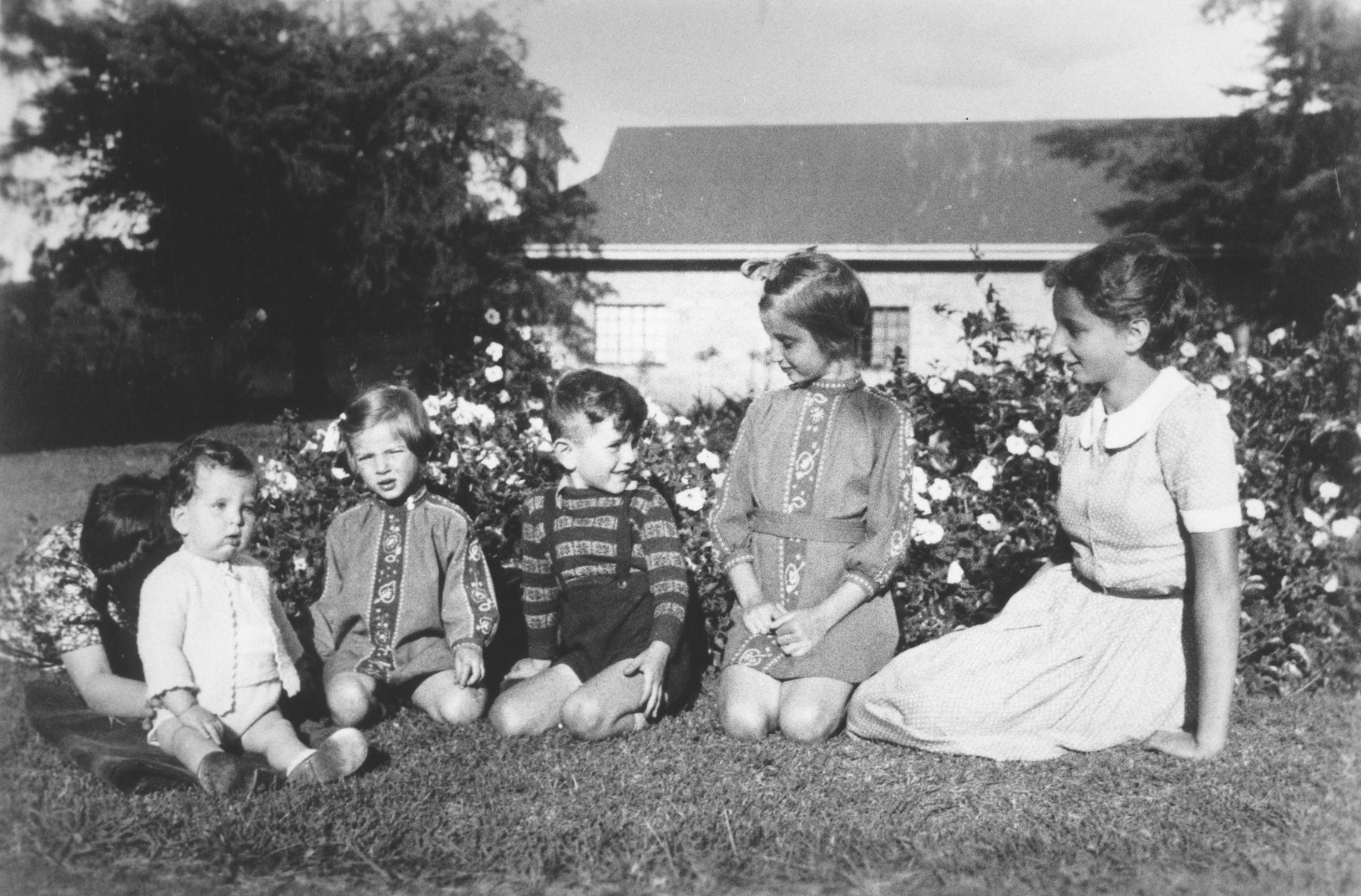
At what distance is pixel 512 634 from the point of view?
4484mm

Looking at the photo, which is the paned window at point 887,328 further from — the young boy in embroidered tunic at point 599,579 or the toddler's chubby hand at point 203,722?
the toddler's chubby hand at point 203,722

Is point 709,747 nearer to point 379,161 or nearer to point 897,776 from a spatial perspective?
point 897,776

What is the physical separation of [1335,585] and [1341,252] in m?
9.91

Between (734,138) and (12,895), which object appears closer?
(12,895)

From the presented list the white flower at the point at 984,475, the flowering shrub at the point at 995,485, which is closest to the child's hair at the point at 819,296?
the flowering shrub at the point at 995,485

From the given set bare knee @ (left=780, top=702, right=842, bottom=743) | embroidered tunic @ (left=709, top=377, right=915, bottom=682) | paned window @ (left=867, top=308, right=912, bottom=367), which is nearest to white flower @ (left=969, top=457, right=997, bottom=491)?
embroidered tunic @ (left=709, top=377, right=915, bottom=682)

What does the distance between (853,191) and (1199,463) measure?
1347 cm

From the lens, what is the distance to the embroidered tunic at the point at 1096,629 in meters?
3.03

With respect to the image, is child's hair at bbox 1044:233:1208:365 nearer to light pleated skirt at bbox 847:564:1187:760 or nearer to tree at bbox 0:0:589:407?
light pleated skirt at bbox 847:564:1187:760

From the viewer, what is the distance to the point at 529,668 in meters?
3.78

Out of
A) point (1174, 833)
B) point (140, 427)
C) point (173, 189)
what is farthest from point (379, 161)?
point (1174, 833)

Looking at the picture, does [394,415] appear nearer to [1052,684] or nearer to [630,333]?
[1052,684]

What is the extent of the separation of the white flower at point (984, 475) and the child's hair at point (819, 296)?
0.88 m

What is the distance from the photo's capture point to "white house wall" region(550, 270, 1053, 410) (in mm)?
14961
